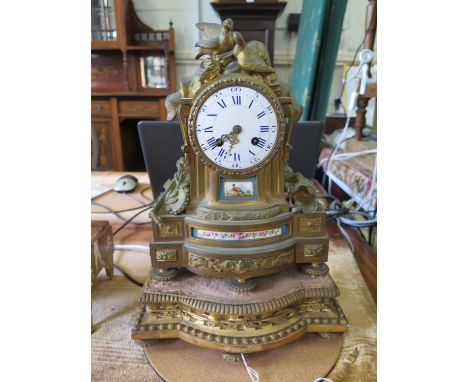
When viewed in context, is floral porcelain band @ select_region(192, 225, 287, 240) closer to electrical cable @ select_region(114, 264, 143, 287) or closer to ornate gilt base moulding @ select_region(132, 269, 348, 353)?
ornate gilt base moulding @ select_region(132, 269, 348, 353)

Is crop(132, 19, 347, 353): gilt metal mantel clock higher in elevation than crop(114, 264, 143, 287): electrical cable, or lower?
higher

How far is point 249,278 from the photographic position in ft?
1.92

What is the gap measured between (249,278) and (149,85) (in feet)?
6.55

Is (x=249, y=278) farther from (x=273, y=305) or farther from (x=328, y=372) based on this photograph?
(x=328, y=372)

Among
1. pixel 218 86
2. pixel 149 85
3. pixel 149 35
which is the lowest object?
pixel 218 86

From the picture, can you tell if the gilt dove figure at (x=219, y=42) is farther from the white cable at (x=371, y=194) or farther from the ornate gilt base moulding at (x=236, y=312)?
the white cable at (x=371, y=194)

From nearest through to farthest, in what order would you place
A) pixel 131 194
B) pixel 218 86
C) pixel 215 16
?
pixel 218 86
pixel 131 194
pixel 215 16

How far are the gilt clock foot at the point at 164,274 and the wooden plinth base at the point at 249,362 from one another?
12 centimetres

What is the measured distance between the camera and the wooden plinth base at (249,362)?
0.53m

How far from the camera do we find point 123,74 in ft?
7.52

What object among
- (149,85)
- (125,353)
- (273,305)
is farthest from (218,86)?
(149,85)

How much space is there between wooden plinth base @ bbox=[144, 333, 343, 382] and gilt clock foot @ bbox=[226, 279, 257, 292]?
117 millimetres

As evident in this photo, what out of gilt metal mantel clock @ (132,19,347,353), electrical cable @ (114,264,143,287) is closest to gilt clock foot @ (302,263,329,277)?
gilt metal mantel clock @ (132,19,347,353)

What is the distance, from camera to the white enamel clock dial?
1.71ft
